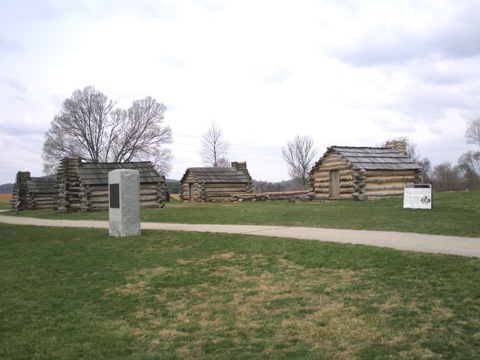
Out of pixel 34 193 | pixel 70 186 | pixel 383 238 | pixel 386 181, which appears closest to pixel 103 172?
pixel 70 186

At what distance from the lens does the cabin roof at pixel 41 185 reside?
36.8 metres

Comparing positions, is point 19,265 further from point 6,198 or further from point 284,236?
point 6,198

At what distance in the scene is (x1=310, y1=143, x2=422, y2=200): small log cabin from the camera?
86.9 ft

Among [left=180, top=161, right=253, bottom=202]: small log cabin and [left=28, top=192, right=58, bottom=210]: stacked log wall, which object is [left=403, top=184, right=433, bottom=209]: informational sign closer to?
[left=180, top=161, right=253, bottom=202]: small log cabin

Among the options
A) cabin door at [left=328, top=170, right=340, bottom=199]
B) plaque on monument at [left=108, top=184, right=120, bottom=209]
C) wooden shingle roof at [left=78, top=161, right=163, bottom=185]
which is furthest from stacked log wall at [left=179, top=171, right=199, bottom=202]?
plaque on monument at [left=108, top=184, right=120, bottom=209]

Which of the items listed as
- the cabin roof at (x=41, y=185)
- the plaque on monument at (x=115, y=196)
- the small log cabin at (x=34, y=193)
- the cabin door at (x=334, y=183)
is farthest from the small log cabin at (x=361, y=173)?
the small log cabin at (x=34, y=193)

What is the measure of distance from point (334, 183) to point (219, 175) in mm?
14016

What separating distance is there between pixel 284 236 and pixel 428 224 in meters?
4.42

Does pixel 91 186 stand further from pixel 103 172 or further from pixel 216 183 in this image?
pixel 216 183

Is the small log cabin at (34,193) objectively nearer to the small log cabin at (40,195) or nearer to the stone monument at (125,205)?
the small log cabin at (40,195)

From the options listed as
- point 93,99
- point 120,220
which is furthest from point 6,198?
point 120,220

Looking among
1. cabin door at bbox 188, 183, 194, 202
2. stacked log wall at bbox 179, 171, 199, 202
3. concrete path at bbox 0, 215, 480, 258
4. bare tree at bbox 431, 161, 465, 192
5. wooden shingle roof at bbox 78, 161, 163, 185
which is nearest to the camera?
concrete path at bbox 0, 215, 480, 258

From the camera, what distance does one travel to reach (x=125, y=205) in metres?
12.9

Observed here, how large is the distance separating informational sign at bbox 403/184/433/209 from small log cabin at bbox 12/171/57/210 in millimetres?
29290
